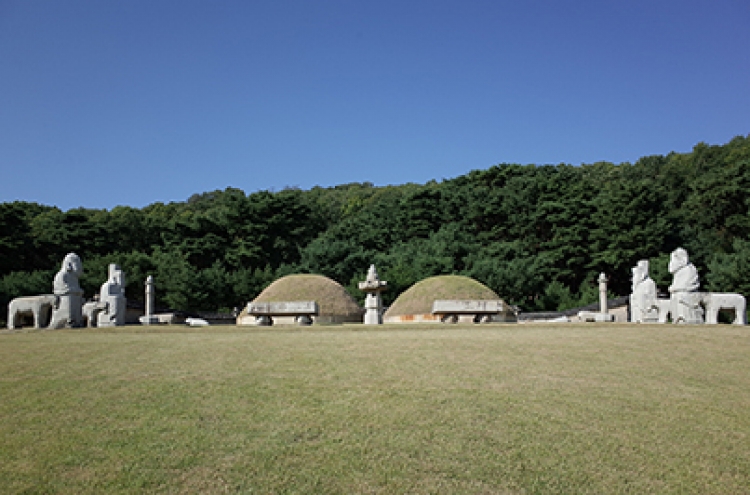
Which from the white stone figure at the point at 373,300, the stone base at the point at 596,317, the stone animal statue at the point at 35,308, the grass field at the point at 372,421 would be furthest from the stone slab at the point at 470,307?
the stone animal statue at the point at 35,308

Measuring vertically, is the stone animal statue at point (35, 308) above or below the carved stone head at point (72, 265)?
below

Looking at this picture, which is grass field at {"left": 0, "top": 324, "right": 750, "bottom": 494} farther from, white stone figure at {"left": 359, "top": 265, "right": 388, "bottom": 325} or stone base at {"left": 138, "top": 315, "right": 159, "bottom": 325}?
white stone figure at {"left": 359, "top": 265, "right": 388, "bottom": 325}

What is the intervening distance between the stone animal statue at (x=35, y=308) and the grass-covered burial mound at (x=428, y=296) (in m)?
16.2

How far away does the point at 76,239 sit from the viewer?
42.8 m

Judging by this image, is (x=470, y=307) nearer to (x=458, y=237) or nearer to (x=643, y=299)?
(x=643, y=299)

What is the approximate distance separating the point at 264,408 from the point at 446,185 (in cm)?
4778

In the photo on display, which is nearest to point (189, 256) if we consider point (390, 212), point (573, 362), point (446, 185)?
point (390, 212)

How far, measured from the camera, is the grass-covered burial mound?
2931 centimetres

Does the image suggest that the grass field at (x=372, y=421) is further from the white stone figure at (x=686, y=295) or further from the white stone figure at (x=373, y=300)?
the white stone figure at (x=373, y=300)

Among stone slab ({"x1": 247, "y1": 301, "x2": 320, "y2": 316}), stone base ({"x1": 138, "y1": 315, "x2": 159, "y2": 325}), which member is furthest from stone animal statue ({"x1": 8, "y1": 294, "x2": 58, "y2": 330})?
stone slab ({"x1": 247, "y1": 301, "x2": 320, "y2": 316})

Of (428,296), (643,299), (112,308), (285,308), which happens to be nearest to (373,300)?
(285,308)

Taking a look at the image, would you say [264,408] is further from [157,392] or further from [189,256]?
[189,256]

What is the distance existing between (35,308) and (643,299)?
17.4 meters

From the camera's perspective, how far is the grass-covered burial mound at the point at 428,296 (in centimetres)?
2931
